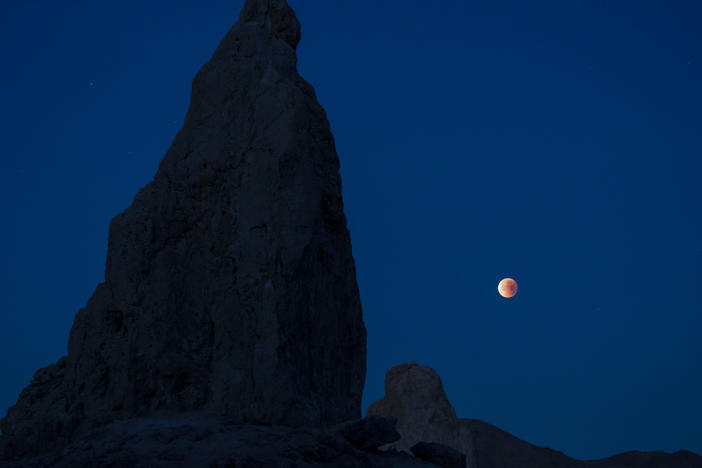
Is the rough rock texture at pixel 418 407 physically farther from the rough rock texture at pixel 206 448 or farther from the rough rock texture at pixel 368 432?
the rough rock texture at pixel 206 448

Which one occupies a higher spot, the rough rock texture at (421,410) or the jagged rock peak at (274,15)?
the jagged rock peak at (274,15)

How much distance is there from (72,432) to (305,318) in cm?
444

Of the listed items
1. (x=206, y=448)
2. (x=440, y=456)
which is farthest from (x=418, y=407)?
(x=206, y=448)

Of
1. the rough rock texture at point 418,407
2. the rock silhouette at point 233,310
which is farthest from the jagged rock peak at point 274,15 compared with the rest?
the rough rock texture at point 418,407

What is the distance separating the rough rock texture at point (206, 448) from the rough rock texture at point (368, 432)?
0.70ft

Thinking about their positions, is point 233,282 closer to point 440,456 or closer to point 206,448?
point 206,448

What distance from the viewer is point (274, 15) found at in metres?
14.6

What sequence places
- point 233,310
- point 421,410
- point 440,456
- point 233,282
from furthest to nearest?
point 421,410
point 440,456
point 233,282
point 233,310

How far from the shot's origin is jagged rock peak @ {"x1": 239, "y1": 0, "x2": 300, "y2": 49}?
1454 centimetres

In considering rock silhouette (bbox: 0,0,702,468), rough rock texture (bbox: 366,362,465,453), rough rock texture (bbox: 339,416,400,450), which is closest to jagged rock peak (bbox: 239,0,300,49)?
rock silhouette (bbox: 0,0,702,468)

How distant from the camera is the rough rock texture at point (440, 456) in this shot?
11.5m

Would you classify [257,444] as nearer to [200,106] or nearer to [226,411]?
[226,411]

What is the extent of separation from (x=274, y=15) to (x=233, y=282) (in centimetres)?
677

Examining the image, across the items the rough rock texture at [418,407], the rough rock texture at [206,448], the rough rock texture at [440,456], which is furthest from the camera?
the rough rock texture at [418,407]
